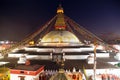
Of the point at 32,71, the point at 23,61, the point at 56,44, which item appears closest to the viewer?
the point at 32,71

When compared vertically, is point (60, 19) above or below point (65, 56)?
above

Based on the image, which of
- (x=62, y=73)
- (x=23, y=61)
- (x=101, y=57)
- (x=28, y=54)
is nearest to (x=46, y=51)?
(x=28, y=54)

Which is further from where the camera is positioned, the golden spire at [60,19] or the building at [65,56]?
the golden spire at [60,19]

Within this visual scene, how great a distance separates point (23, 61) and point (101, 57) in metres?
10.7

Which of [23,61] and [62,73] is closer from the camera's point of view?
[62,73]

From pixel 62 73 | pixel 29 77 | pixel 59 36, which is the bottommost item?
pixel 29 77

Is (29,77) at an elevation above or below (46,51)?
below

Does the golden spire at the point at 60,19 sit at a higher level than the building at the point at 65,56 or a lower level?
higher

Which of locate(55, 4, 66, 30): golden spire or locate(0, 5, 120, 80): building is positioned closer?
locate(0, 5, 120, 80): building

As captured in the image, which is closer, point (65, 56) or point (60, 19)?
point (65, 56)

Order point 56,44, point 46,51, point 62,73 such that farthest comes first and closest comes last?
point 56,44 → point 46,51 → point 62,73

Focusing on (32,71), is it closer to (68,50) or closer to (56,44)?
(68,50)

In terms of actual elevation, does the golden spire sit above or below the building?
above

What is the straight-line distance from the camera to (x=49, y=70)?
21.5 m
